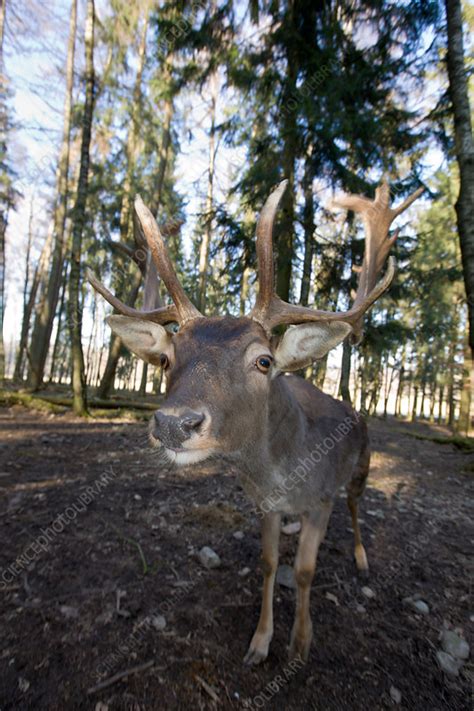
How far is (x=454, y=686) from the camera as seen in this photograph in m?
2.62

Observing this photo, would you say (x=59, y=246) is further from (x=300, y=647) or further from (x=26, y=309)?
(x=300, y=647)

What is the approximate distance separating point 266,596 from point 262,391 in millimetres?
1749

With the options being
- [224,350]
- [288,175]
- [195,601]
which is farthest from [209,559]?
[288,175]

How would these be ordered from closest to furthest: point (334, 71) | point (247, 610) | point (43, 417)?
point (247, 610), point (334, 71), point (43, 417)

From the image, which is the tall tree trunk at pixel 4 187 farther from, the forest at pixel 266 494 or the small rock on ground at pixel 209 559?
the small rock on ground at pixel 209 559

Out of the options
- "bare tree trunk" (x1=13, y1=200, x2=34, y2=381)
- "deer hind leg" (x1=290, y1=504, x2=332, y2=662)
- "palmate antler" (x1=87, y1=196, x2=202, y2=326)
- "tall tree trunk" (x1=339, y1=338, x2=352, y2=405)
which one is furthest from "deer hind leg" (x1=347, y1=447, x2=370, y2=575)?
"bare tree trunk" (x1=13, y1=200, x2=34, y2=381)

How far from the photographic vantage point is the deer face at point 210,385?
7.01 ft

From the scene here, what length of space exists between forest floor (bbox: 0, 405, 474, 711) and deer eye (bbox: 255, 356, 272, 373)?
206cm

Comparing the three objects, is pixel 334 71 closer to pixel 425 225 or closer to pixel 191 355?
pixel 191 355

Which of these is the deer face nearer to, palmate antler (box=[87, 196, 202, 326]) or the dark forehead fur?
the dark forehead fur

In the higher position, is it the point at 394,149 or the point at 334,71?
the point at 334,71

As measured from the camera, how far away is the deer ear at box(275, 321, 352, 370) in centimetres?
297

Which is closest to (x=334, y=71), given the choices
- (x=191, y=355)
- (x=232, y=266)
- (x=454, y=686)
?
(x=232, y=266)

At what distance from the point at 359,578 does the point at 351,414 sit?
1.71 meters
